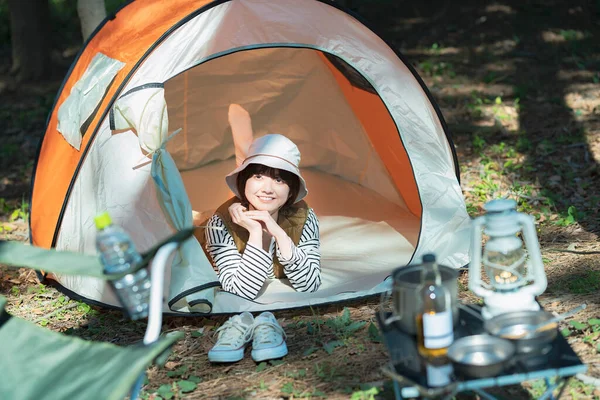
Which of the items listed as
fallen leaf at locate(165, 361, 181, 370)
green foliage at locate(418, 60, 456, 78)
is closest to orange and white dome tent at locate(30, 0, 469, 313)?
fallen leaf at locate(165, 361, 181, 370)

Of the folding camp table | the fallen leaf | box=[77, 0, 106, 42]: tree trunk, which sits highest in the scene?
box=[77, 0, 106, 42]: tree trunk

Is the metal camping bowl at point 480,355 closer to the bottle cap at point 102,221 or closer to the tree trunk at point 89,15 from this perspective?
the bottle cap at point 102,221

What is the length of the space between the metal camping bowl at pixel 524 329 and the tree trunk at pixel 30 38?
574cm

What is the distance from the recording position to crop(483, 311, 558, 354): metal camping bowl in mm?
1983

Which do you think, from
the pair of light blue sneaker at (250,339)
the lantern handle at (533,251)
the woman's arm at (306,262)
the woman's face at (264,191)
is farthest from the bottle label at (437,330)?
the woman's face at (264,191)

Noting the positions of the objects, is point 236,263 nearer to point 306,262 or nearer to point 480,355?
point 306,262

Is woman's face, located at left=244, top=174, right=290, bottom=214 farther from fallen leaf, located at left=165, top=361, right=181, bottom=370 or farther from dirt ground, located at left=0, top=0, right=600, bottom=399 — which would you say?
fallen leaf, located at left=165, top=361, right=181, bottom=370

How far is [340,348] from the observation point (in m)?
2.90

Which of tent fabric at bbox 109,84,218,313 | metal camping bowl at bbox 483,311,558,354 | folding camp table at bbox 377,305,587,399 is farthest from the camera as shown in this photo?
tent fabric at bbox 109,84,218,313

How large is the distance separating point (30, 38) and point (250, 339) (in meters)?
4.91

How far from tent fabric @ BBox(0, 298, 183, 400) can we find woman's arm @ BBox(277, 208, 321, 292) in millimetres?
1238

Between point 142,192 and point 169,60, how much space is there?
0.58m

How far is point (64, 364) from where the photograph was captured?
2.11 metres

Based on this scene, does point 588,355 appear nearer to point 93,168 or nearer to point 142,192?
point 142,192
